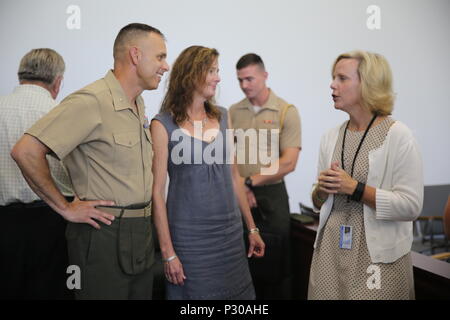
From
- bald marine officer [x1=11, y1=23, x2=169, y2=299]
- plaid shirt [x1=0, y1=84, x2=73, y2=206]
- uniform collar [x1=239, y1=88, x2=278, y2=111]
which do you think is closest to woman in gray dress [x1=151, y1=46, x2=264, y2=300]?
bald marine officer [x1=11, y1=23, x2=169, y2=299]

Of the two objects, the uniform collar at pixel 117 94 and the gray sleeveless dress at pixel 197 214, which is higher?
the uniform collar at pixel 117 94

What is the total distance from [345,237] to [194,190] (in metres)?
0.67

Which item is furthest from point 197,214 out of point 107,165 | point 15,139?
point 15,139

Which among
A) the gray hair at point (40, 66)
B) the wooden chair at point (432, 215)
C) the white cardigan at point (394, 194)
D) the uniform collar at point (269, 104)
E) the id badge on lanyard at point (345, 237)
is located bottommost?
the wooden chair at point (432, 215)

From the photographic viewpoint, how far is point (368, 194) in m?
1.54

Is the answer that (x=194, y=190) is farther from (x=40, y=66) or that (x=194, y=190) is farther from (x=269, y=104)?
(x=269, y=104)

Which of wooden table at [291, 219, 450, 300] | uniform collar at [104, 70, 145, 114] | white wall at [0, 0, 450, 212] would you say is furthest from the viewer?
white wall at [0, 0, 450, 212]

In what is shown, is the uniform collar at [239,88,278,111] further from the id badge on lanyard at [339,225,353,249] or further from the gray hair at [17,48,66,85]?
the id badge on lanyard at [339,225,353,249]

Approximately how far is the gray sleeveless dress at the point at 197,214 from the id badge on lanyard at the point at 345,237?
544mm

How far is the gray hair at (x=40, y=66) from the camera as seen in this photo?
2188 millimetres

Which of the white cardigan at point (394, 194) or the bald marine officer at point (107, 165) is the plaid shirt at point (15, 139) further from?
the white cardigan at point (394, 194)

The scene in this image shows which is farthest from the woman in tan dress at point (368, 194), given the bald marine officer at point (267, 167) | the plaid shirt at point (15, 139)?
the plaid shirt at point (15, 139)

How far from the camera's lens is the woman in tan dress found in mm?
1527
